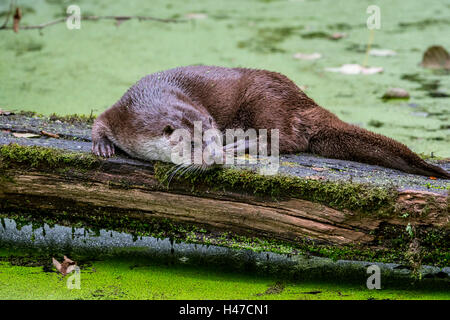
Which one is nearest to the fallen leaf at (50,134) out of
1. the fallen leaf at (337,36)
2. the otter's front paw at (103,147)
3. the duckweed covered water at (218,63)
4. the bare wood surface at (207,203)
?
the bare wood surface at (207,203)

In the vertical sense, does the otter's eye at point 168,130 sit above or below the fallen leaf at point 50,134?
above

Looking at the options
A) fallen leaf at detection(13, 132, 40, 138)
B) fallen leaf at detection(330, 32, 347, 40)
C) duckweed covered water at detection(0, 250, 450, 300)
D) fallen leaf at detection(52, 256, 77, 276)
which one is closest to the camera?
duckweed covered water at detection(0, 250, 450, 300)

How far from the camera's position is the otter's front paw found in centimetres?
280

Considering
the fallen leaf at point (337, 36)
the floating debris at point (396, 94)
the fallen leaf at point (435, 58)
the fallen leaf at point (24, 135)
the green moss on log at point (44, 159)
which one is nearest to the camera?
the green moss on log at point (44, 159)

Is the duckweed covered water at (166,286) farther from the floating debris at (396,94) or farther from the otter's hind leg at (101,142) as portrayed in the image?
the floating debris at (396,94)

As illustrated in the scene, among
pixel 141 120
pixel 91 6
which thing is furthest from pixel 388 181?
pixel 91 6

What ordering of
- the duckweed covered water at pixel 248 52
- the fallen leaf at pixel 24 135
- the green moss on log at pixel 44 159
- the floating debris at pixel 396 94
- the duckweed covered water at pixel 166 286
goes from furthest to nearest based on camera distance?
the floating debris at pixel 396 94
the duckweed covered water at pixel 248 52
the fallen leaf at pixel 24 135
the green moss on log at pixel 44 159
the duckweed covered water at pixel 166 286

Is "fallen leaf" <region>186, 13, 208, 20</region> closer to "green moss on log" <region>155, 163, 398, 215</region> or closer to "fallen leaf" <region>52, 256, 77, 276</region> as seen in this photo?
"green moss on log" <region>155, 163, 398, 215</region>

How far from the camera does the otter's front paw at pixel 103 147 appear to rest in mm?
2805

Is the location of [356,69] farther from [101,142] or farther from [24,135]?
[24,135]

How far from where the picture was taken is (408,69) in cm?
526

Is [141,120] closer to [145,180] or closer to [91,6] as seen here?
[145,180]

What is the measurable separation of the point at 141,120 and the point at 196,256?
763 mm

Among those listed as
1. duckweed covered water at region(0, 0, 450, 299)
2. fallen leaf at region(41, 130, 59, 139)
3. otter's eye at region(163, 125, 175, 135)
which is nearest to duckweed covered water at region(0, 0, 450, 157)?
duckweed covered water at region(0, 0, 450, 299)
